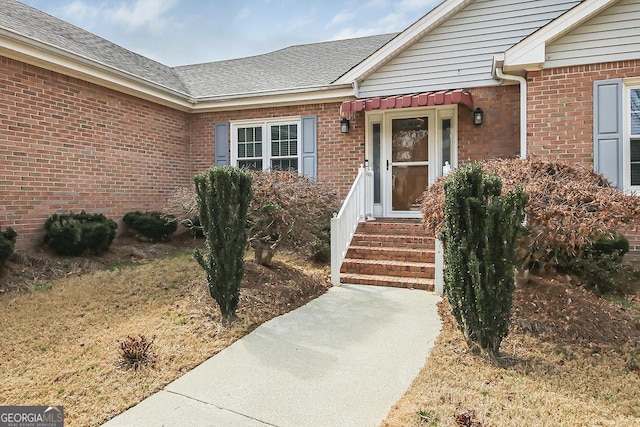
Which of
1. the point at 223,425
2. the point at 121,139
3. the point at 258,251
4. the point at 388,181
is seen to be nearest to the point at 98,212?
the point at 121,139

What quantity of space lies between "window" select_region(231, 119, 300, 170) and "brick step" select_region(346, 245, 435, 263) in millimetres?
3363

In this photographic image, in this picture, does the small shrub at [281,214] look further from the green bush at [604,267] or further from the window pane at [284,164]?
the green bush at [604,267]

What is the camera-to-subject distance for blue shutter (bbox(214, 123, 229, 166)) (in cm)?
1009

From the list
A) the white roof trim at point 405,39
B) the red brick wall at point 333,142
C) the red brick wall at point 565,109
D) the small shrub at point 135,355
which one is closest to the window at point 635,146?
the red brick wall at point 565,109

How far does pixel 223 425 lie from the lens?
103 inches

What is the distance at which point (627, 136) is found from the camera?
250 inches

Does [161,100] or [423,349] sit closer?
[423,349]

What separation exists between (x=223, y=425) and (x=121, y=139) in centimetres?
768

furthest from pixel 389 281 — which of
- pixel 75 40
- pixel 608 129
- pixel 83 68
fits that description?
pixel 75 40

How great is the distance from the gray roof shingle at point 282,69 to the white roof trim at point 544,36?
13.1 ft

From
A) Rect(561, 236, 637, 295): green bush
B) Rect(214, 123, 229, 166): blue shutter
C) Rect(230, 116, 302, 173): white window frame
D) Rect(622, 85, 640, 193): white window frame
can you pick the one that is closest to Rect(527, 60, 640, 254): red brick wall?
Rect(622, 85, 640, 193): white window frame

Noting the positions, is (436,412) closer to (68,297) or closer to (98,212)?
(68,297)

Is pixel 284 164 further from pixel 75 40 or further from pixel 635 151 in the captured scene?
pixel 635 151

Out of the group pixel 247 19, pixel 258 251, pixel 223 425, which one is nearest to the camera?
pixel 223 425
